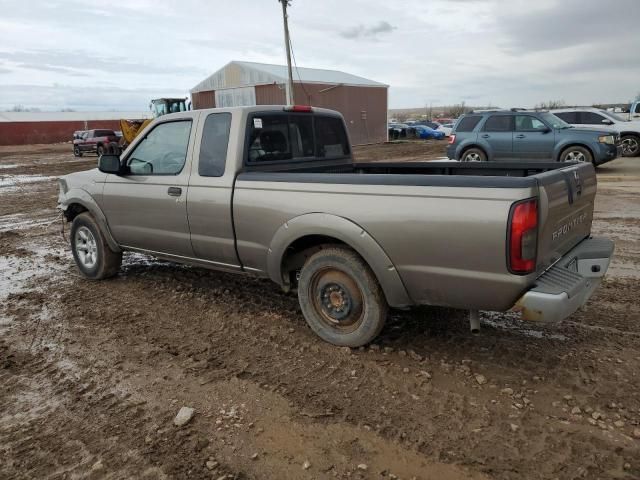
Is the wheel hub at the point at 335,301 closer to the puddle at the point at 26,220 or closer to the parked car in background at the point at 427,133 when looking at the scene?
the puddle at the point at 26,220

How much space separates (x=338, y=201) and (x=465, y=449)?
1.84m

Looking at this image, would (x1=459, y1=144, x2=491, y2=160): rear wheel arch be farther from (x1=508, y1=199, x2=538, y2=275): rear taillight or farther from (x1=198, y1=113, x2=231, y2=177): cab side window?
(x1=508, y1=199, x2=538, y2=275): rear taillight

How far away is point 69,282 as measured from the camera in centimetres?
619

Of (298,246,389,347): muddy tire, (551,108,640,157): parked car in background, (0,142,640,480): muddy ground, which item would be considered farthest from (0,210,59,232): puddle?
(551,108,640,157): parked car in background

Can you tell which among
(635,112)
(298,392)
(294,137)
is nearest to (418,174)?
(294,137)

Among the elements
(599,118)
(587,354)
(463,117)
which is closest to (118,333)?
(587,354)

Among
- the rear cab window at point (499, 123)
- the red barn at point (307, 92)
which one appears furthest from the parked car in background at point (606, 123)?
the red barn at point (307, 92)

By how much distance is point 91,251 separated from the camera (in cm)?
615

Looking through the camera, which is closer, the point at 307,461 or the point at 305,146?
the point at 307,461

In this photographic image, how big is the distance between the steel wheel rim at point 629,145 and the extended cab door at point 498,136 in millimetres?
7132

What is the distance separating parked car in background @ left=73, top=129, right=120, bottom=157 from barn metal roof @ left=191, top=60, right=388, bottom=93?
9758 mm

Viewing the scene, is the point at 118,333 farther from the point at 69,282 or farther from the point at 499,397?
the point at 499,397

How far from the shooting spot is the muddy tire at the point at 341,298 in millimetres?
3867

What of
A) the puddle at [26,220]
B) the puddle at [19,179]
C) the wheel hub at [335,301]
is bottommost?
the puddle at [26,220]
